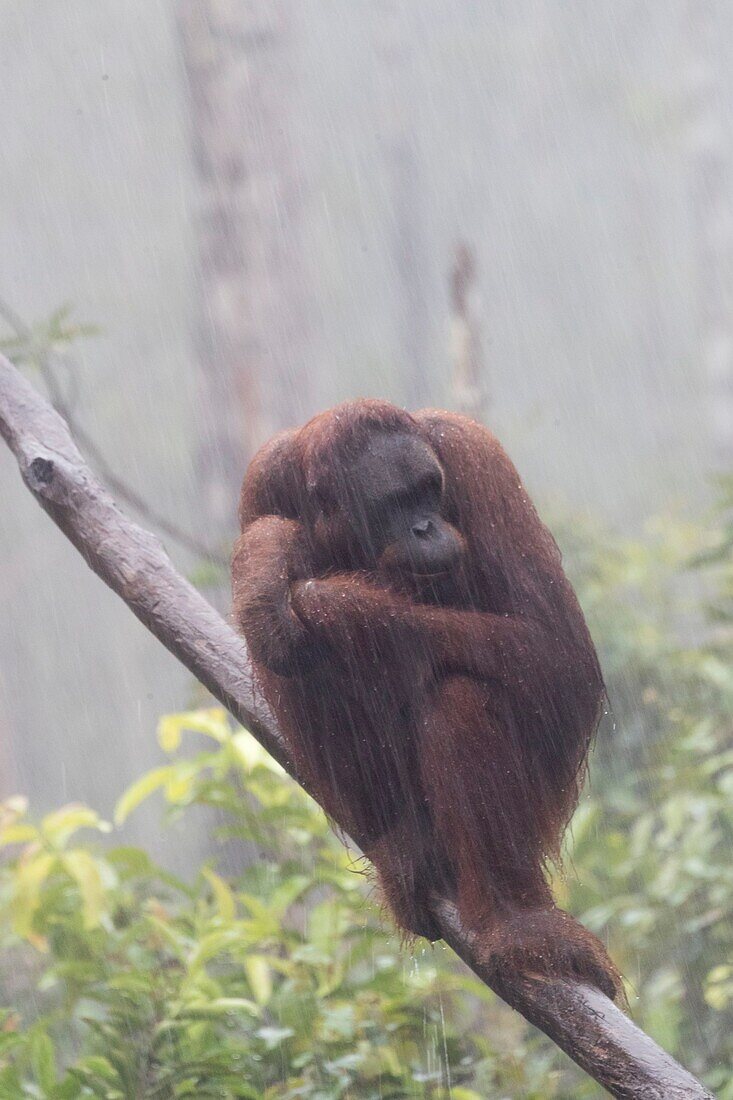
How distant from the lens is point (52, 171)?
11883 mm

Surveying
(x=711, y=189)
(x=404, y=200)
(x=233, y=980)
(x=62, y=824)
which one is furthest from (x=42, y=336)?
(x=404, y=200)

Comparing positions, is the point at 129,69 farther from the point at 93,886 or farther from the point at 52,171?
the point at 93,886

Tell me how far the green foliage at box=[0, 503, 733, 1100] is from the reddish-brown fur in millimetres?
278

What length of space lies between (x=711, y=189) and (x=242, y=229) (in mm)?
4290

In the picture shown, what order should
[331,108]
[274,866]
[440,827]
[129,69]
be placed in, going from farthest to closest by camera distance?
[129,69] → [331,108] → [274,866] → [440,827]

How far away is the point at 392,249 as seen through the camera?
12.6 m

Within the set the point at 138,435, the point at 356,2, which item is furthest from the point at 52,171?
the point at 356,2

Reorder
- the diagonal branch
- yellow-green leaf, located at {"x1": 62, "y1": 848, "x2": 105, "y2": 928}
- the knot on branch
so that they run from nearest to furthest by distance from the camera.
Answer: the diagonal branch → the knot on branch → yellow-green leaf, located at {"x1": 62, "y1": 848, "x2": 105, "y2": 928}

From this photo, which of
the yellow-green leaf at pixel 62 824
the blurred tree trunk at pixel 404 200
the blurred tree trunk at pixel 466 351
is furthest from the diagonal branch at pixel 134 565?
the blurred tree trunk at pixel 404 200

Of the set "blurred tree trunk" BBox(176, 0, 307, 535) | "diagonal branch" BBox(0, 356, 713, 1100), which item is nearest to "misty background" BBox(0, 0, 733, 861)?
"blurred tree trunk" BBox(176, 0, 307, 535)

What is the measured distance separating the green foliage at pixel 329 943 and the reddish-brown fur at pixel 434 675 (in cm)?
28

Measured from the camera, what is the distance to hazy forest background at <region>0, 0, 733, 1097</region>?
7.01 meters

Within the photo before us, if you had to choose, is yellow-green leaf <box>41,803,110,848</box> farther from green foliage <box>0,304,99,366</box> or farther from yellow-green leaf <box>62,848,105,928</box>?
green foliage <box>0,304,99,366</box>

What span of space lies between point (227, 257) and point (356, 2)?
4.39 metres
